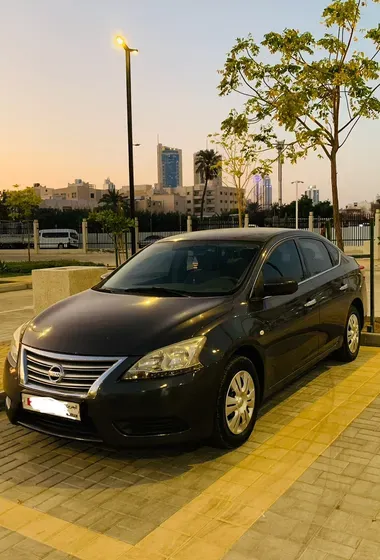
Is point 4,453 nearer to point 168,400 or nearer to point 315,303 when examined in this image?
point 168,400

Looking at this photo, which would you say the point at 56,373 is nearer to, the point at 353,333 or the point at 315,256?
the point at 315,256

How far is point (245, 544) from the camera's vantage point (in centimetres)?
276

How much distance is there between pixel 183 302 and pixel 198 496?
139 centimetres

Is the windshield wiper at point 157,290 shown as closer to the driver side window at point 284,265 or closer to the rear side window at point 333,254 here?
the driver side window at point 284,265

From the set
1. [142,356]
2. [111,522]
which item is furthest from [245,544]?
[142,356]

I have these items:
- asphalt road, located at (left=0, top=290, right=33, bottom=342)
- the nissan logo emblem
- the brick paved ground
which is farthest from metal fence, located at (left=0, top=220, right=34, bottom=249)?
the nissan logo emblem

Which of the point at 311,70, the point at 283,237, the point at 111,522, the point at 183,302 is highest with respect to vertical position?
the point at 311,70

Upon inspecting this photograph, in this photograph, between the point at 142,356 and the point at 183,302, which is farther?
A: the point at 183,302

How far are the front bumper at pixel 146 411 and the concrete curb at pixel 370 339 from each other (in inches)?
159

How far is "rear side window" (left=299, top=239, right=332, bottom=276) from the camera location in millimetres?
5340

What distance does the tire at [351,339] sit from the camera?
6.00m

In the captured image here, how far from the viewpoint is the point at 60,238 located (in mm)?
47188

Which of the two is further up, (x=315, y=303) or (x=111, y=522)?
(x=315, y=303)

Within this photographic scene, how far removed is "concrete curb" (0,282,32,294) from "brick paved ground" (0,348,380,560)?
11.0 m
